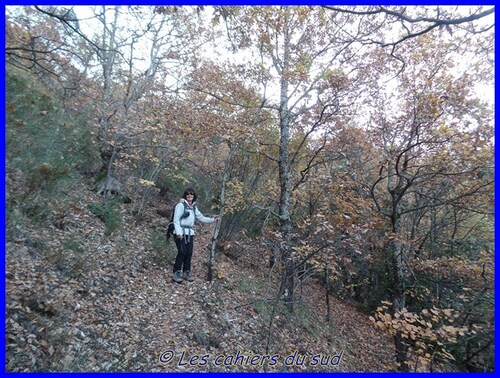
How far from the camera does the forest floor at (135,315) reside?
3.20 metres

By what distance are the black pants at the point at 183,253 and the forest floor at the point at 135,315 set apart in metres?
0.35

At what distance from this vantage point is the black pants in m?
5.34

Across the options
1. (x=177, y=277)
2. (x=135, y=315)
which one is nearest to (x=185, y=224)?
(x=177, y=277)

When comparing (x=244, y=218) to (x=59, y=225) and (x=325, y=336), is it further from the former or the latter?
(x=59, y=225)

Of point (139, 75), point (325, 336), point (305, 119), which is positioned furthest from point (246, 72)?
point (325, 336)

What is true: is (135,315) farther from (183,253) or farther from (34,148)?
(34,148)

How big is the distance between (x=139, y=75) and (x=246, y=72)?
398cm

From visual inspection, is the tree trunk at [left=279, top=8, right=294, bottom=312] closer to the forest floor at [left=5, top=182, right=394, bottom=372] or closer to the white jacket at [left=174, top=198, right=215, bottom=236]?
the forest floor at [left=5, top=182, right=394, bottom=372]

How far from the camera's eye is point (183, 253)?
18.0 feet

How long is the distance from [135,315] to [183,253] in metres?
1.44

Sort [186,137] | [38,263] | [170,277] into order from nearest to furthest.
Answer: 1. [38,263]
2. [170,277]
3. [186,137]

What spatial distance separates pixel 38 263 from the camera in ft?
13.0

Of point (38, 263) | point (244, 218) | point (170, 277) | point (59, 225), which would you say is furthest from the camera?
point (244, 218)

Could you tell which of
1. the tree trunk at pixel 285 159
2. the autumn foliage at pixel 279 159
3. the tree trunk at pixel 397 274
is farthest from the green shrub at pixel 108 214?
the tree trunk at pixel 397 274
